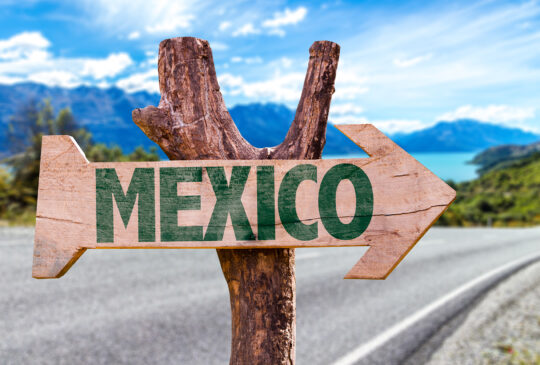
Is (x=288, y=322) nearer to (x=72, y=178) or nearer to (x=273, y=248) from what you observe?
(x=273, y=248)

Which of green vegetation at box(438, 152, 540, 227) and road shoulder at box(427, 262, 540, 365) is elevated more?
green vegetation at box(438, 152, 540, 227)

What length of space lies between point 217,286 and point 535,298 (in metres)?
4.52

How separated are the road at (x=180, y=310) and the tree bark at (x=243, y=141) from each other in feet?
8.26

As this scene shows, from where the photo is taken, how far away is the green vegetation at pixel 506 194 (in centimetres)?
3372

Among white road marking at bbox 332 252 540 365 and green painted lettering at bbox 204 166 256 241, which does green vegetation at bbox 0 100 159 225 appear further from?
green painted lettering at bbox 204 166 256 241

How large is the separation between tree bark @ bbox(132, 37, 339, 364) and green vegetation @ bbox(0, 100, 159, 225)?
28.2 ft

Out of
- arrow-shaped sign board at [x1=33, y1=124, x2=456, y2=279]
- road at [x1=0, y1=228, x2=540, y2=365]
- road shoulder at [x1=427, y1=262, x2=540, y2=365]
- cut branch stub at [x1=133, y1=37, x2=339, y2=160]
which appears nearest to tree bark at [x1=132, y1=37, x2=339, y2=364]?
cut branch stub at [x1=133, y1=37, x2=339, y2=160]

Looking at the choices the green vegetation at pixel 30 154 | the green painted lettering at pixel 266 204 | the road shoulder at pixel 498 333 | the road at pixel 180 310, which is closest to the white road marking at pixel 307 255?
the road at pixel 180 310

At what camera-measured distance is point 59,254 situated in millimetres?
1297

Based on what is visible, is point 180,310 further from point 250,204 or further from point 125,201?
point 250,204

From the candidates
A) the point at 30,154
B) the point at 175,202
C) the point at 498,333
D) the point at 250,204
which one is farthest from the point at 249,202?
the point at 30,154

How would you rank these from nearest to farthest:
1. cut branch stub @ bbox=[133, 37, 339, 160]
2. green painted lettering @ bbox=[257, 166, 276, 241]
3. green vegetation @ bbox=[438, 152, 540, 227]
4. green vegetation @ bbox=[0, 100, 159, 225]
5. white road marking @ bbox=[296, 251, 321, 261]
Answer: green painted lettering @ bbox=[257, 166, 276, 241] → cut branch stub @ bbox=[133, 37, 339, 160] → white road marking @ bbox=[296, 251, 321, 261] → green vegetation @ bbox=[0, 100, 159, 225] → green vegetation @ bbox=[438, 152, 540, 227]

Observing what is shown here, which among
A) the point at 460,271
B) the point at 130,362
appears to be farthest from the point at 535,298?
the point at 130,362

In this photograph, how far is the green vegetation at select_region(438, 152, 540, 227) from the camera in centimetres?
3372
